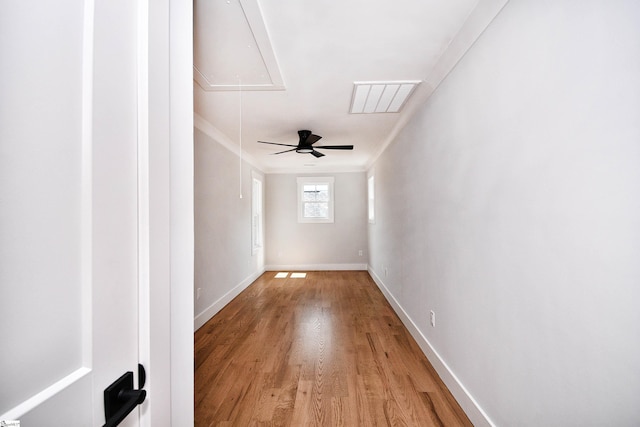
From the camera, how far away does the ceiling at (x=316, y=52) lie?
1614 mm

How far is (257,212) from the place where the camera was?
626 centimetres

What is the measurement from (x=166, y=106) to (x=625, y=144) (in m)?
1.32

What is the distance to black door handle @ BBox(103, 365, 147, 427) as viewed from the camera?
0.59 meters

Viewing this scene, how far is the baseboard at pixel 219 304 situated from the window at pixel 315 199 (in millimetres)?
2010

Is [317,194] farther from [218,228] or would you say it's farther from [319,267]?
[218,228]

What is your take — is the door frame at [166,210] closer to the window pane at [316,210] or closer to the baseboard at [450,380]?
the baseboard at [450,380]

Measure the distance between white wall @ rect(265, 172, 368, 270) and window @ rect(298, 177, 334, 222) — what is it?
0.40 feet

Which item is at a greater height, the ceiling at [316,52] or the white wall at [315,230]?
the ceiling at [316,52]

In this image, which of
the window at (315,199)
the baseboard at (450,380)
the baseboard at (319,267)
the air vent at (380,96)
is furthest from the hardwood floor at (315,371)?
the window at (315,199)

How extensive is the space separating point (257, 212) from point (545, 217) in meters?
5.57

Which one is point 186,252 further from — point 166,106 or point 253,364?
point 253,364

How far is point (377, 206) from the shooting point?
17.0 feet

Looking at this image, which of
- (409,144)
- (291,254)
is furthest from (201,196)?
(291,254)

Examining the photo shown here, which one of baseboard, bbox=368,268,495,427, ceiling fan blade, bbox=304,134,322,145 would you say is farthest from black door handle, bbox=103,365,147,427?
ceiling fan blade, bbox=304,134,322,145
